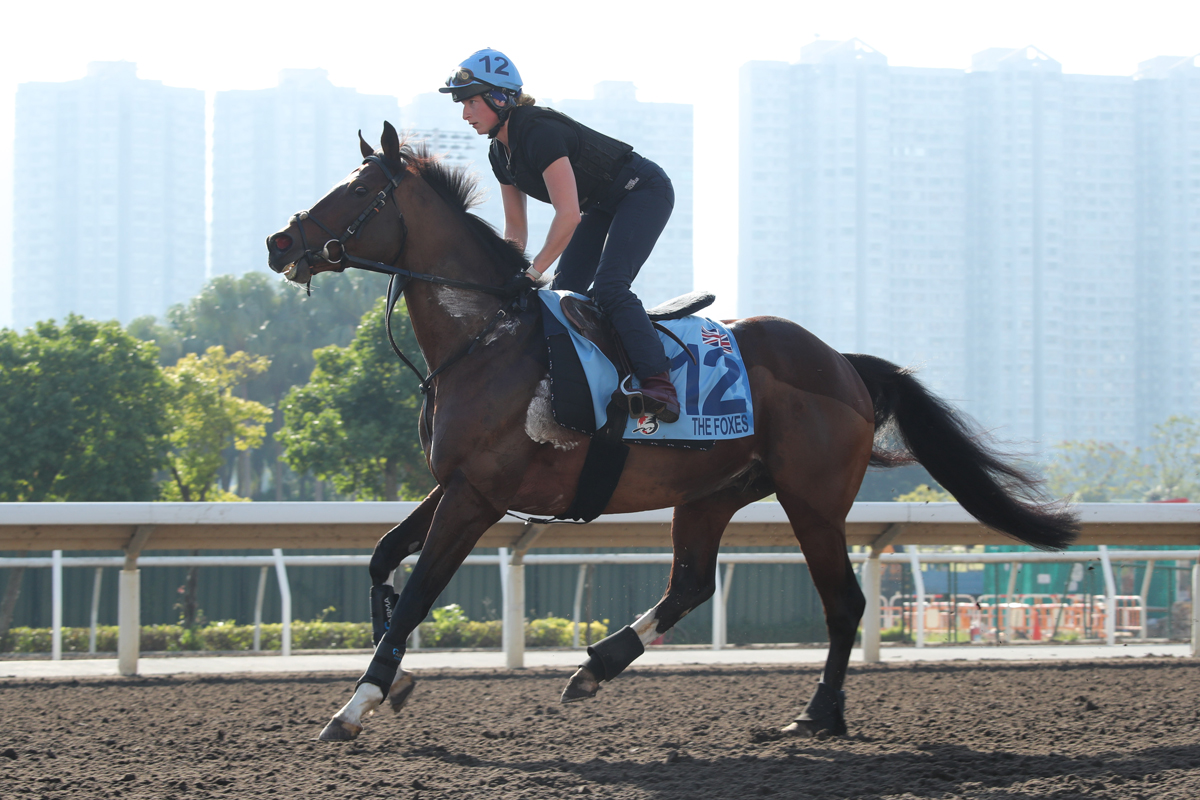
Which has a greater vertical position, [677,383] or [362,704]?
[677,383]

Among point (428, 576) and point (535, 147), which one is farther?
point (535, 147)

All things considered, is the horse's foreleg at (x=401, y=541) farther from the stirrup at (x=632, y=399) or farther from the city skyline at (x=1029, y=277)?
the city skyline at (x=1029, y=277)

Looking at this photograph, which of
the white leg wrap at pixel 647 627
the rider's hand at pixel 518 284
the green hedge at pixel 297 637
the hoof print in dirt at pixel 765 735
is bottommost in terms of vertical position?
the green hedge at pixel 297 637

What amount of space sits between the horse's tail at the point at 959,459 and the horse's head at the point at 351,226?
246 cm

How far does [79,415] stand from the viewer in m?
21.8

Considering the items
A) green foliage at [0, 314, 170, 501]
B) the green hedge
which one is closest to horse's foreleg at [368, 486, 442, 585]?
the green hedge

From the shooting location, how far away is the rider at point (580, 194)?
4.32m

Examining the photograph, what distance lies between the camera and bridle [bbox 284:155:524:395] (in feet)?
13.5

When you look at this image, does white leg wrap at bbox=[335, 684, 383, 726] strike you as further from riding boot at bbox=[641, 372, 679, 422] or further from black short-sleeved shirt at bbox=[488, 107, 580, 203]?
black short-sleeved shirt at bbox=[488, 107, 580, 203]

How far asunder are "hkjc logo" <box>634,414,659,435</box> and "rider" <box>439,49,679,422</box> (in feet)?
0.16

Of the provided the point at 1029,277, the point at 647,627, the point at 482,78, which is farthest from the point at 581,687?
the point at 1029,277

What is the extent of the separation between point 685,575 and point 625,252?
1.59 m

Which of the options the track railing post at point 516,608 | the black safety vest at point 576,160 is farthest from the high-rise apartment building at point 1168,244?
the black safety vest at point 576,160

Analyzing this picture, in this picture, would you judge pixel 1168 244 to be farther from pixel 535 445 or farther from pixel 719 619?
pixel 535 445
